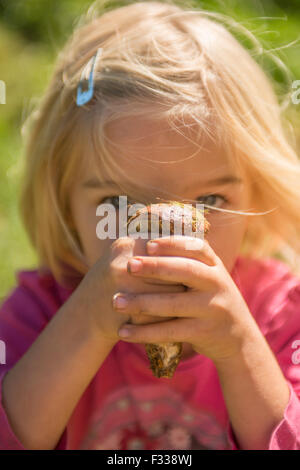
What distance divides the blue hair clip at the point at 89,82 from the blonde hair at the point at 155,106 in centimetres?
2

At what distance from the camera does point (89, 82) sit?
1272 mm

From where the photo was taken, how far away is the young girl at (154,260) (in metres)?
1.02

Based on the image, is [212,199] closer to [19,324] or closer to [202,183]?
[202,183]

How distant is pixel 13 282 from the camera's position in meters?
2.11

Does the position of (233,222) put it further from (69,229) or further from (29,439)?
(29,439)

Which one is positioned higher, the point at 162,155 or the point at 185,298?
the point at 162,155

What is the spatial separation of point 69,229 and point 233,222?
1.49 ft

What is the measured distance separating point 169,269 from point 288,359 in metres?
0.53

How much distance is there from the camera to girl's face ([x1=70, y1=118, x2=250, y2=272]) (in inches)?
44.7
